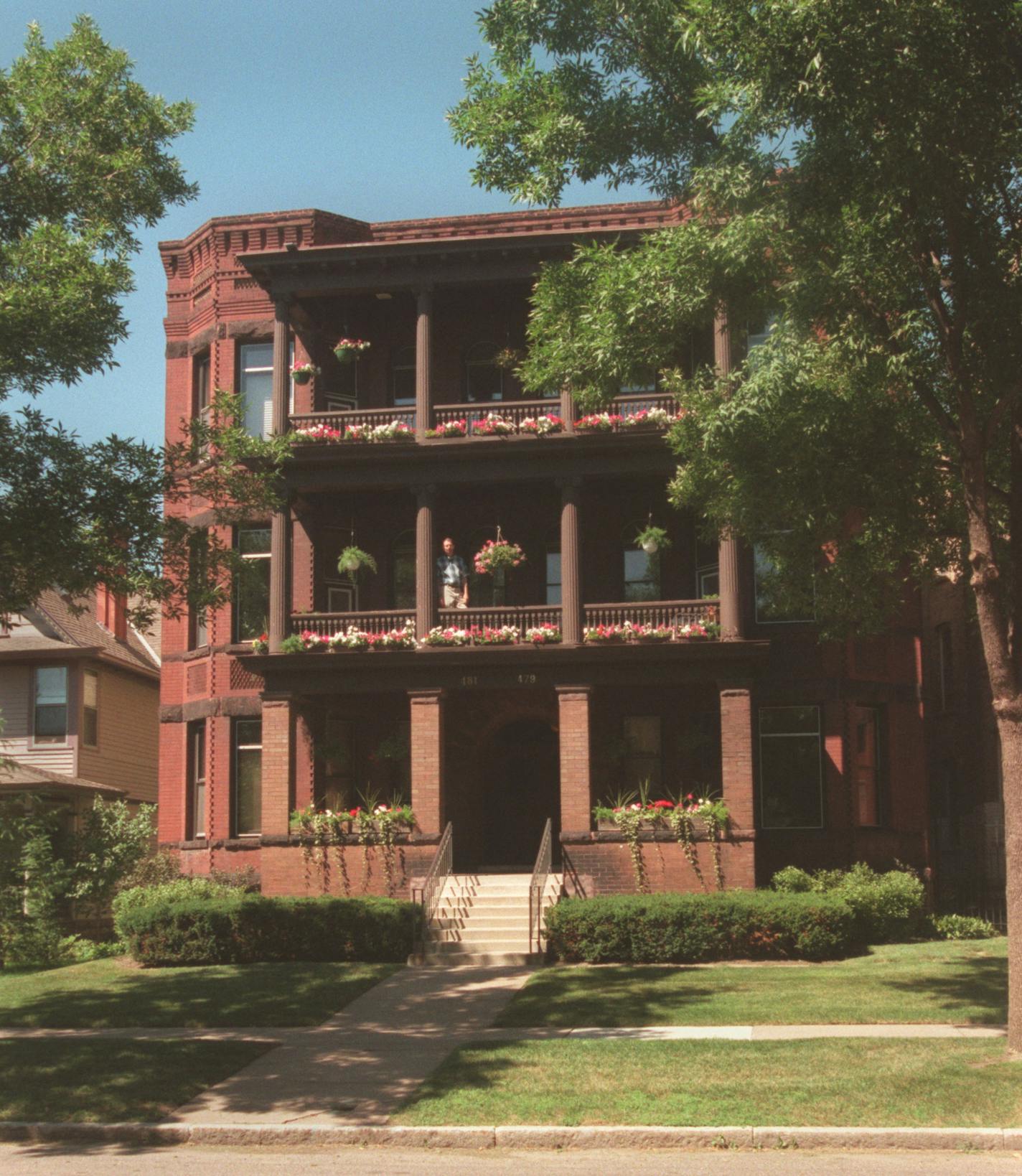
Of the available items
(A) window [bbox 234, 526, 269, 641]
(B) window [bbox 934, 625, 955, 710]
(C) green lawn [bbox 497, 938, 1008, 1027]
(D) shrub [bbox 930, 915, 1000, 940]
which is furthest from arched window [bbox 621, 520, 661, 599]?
(C) green lawn [bbox 497, 938, 1008, 1027]

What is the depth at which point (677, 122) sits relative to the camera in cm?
1722

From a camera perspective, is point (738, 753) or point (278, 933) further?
point (738, 753)

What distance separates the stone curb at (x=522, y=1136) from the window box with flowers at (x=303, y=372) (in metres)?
18.0

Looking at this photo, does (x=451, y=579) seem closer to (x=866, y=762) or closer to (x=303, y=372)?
(x=303, y=372)

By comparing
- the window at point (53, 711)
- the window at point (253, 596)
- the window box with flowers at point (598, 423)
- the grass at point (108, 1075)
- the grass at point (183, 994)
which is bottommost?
the grass at point (183, 994)

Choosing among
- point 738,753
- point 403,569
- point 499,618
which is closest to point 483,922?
point 738,753

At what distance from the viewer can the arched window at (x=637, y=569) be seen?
92.3 ft

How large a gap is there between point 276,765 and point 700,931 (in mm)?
8766

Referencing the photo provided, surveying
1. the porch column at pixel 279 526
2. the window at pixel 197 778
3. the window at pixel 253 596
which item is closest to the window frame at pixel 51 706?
the window at pixel 197 778

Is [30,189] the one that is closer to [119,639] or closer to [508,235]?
[508,235]

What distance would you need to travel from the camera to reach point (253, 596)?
2912cm

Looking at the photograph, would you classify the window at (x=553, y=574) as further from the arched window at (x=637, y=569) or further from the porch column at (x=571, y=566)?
the porch column at (x=571, y=566)

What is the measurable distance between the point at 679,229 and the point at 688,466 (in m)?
3.25

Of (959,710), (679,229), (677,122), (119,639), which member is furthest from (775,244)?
(119,639)
